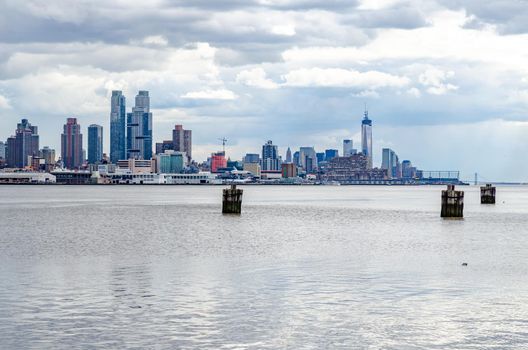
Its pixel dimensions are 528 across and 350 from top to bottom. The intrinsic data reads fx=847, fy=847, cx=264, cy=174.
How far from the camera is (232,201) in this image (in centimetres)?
12288

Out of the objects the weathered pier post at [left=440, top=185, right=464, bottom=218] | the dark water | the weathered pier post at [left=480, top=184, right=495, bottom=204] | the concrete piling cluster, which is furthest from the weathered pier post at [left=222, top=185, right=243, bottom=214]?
the weathered pier post at [left=480, top=184, right=495, bottom=204]

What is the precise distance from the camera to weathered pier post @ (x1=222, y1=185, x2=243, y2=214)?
121625 millimetres

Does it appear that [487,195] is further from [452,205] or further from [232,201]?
[232,201]

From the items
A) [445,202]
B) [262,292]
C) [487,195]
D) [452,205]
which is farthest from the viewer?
[487,195]

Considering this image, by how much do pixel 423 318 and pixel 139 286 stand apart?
1516 cm

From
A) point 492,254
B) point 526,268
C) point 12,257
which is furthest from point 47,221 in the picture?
point 526,268

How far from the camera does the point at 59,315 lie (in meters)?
33.1

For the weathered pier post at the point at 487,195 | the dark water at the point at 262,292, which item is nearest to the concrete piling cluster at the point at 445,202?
the dark water at the point at 262,292

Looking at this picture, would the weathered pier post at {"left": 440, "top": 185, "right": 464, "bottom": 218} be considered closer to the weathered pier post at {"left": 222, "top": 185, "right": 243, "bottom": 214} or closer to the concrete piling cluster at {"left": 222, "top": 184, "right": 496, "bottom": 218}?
the concrete piling cluster at {"left": 222, "top": 184, "right": 496, "bottom": 218}

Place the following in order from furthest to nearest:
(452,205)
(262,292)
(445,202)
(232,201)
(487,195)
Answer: (487,195)
(232,201)
(445,202)
(452,205)
(262,292)

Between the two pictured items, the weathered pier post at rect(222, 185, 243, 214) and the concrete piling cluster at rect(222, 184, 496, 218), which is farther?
the weathered pier post at rect(222, 185, 243, 214)

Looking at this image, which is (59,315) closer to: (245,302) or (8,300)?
(8,300)

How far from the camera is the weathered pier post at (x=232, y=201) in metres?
122

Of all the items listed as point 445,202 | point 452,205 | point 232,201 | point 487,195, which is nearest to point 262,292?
point 452,205
